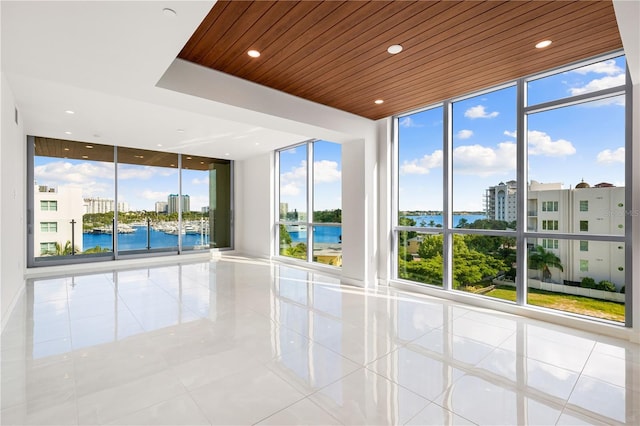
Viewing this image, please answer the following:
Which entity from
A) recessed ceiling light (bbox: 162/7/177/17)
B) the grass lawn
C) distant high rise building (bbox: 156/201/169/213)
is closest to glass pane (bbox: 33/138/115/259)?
distant high rise building (bbox: 156/201/169/213)

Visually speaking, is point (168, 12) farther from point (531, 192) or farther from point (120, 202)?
point (120, 202)

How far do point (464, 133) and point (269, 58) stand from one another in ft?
10.7

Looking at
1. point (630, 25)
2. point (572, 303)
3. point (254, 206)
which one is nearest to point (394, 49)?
point (630, 25)

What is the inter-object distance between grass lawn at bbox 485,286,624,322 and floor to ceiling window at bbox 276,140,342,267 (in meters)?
3.47

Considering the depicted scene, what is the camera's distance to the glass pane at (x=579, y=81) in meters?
3.55

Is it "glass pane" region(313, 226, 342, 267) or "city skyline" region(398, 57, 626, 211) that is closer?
"city skyline" region(398, 57, 626, 211)

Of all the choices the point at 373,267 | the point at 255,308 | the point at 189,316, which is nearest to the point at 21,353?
the point at 189,316

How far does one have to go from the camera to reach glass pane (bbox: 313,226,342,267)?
7035 millimetres

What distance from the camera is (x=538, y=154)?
412cm

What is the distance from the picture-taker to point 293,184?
8.23m

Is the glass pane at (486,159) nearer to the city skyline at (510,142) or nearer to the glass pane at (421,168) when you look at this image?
the city skyline at (510,142)

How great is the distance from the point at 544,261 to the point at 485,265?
2.52ft

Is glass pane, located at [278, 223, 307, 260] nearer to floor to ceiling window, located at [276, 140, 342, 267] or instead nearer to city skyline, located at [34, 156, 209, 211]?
floor to ceiling window, located at [276, 140, 342, 267]

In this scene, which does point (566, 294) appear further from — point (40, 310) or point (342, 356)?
point (40, 310)
